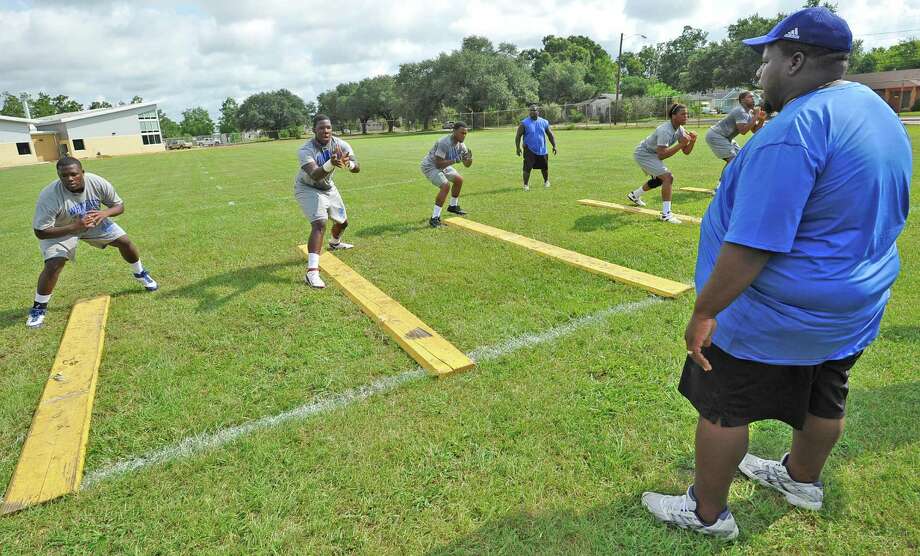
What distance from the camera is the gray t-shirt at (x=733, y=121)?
893 centimetres

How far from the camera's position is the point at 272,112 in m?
104

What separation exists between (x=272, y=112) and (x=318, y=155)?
358ft

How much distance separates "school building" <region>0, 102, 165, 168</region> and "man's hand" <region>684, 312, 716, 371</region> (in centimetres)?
5877

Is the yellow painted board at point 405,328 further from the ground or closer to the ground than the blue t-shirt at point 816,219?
closer to the ground

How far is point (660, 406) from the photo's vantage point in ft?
10.3

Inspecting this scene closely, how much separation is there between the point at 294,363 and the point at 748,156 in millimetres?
3377

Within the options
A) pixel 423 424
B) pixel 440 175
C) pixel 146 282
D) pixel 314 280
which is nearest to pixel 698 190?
pixel 440 175

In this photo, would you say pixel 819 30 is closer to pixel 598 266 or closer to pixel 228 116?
pixel 598 266

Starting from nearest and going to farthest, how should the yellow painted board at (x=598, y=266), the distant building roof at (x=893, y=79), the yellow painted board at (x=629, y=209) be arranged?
the yellow painted board at (x=598, y=266) < the yellow painted board at (x=629, y=209) < the distant building roof at (x=893, y=79)

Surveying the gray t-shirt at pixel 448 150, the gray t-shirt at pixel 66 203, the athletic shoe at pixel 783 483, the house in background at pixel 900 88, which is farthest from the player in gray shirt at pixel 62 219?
the house in background at pixel 900 88

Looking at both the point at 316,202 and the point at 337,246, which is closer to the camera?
the point at 316,202

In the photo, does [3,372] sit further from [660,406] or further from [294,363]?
[660,406]

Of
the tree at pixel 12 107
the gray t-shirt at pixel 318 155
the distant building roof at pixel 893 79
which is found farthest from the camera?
the tree at pixel 12 107

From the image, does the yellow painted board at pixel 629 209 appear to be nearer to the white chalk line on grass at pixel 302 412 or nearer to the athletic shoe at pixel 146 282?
the white chalk line on grass at pixel 302 412
